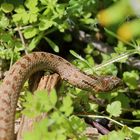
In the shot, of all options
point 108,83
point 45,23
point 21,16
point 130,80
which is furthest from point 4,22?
point 130,80

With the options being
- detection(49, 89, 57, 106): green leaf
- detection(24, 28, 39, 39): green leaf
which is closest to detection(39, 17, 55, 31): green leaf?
detection(24, 28, 39, 39): green leaf

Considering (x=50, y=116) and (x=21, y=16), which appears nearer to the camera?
(x=50, y=116)

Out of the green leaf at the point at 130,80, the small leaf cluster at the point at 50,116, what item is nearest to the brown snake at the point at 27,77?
the green leaf at the point at 130,80

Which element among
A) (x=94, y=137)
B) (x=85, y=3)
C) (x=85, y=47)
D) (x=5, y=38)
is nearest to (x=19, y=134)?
(x=94, y=137)

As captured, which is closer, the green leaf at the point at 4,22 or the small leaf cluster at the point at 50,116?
the small leaf cluster at the point at 50,116

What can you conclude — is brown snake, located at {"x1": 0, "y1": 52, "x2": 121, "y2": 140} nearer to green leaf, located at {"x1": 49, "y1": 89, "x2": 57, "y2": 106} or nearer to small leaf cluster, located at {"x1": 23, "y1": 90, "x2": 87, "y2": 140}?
small leaf cluster, located at {"x1": 23, "y1": 90, "x2": 87, "y2": 140}

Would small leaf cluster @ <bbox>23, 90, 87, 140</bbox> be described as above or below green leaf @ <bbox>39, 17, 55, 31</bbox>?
below

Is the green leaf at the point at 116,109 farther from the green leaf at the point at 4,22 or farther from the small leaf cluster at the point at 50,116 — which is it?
the green leaf at the point at 4,22

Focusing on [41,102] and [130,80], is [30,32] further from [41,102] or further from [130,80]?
[41,102]
